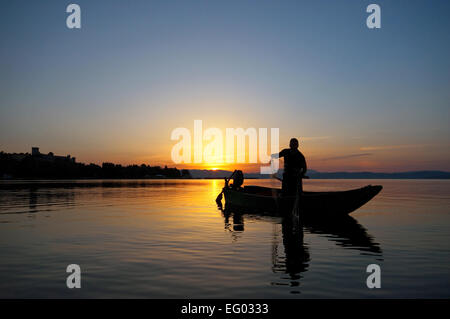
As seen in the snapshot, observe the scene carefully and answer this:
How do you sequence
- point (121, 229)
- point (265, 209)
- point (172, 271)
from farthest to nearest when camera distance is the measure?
point (265, 209)
point (121, 229)
point (172, 271)

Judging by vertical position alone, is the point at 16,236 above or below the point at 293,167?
below

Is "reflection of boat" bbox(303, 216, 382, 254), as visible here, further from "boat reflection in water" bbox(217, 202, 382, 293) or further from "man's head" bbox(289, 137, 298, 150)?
"man's head" bbox(289, 137, 298, 150)

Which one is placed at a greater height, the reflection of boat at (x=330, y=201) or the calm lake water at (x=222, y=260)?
the reflection of boat at (x=330, y=201)

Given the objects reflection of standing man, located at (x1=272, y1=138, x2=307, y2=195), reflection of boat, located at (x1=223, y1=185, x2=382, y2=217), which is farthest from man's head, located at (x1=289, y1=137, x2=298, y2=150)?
reflection of boat, located at (x1=223, y1=185, x2=382, y2=217)

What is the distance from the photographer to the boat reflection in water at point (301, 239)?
978 cm

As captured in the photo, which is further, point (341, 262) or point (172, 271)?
point (341, 262)

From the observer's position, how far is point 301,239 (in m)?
14.8

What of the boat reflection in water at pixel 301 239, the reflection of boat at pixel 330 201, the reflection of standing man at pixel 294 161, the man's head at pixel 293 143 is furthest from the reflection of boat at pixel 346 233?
the man's head at pixel 293 143

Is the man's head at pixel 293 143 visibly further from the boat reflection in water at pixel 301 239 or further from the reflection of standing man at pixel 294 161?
the boat reflection in water at pixel 301 239
